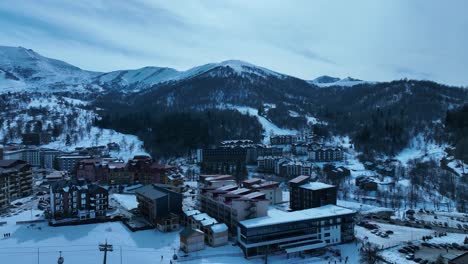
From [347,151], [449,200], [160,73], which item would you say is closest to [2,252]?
[449,200]

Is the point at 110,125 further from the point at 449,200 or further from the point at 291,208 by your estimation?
the point at 449,200

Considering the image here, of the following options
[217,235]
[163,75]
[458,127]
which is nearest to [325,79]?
[163,75]

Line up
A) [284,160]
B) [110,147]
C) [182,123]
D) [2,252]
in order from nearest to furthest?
[2,252]
[284,160]
[110,147]
[182,123]

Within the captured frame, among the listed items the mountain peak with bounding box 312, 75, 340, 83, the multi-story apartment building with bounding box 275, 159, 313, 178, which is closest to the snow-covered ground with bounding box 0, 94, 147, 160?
the multi-story apartment building with bounding box 275, 159, 313, 178

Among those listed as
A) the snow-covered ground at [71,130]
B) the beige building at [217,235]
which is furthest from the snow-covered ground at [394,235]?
the snow-covered ground at [71,130]

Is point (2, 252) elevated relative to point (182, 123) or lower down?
lower down

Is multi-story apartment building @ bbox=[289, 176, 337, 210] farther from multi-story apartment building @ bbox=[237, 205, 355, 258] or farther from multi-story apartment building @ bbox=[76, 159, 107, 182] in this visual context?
multi-story apartment building @ bbox=[76, 159, 107, 182]

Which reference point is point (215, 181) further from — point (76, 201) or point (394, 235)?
point (394, 235)
